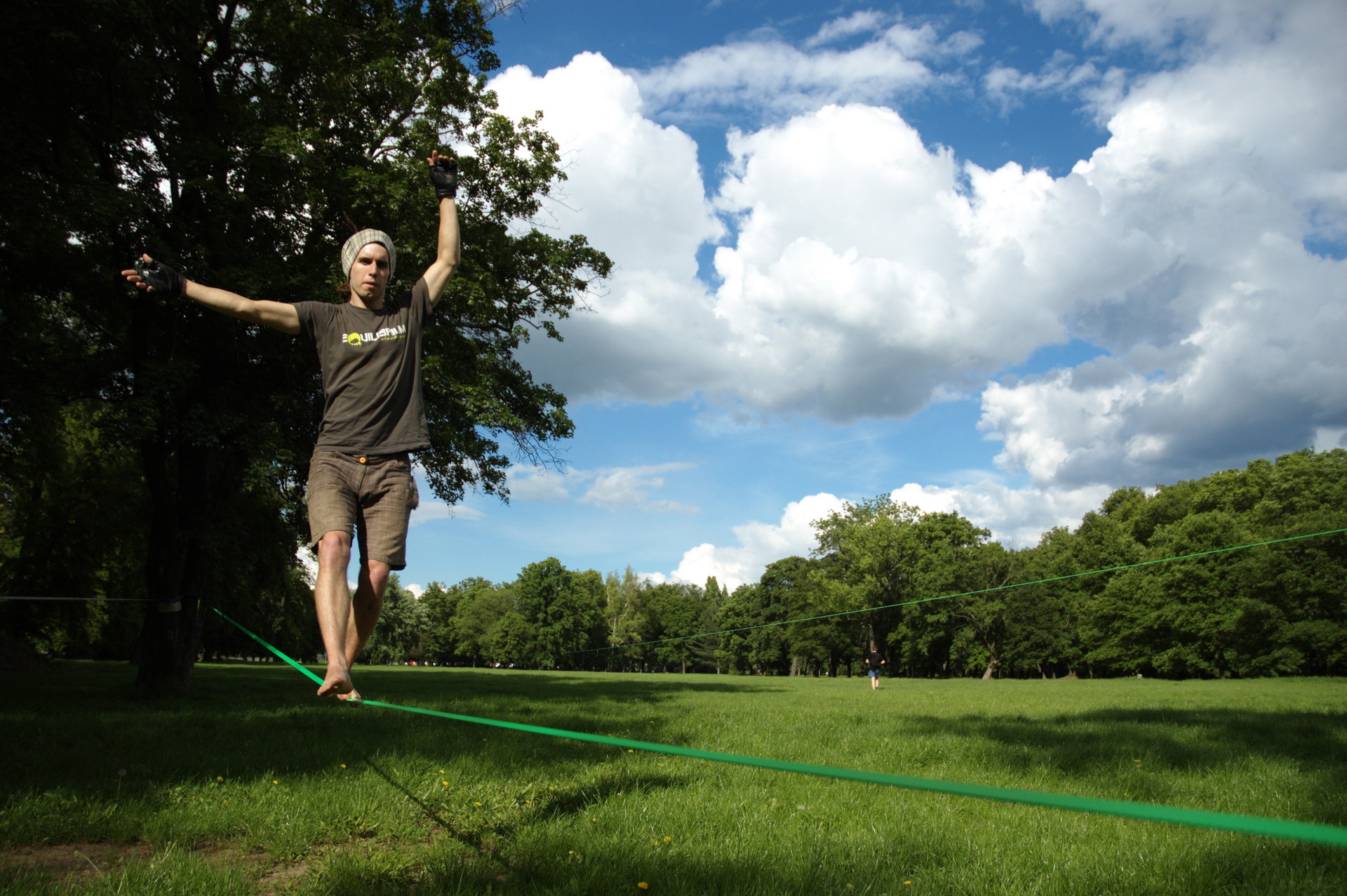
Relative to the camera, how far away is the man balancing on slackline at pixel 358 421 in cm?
411

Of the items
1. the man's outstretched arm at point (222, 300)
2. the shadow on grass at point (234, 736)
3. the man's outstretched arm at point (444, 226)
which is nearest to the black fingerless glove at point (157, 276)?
the man's outstretched arm at point (222, 300)

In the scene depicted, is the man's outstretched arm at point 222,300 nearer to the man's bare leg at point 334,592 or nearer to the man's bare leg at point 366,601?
the man's bare leg at point 334,592

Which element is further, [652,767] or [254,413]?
[254,413]

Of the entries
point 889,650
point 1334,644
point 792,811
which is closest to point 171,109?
point 792,811

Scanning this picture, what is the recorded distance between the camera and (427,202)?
1289cm

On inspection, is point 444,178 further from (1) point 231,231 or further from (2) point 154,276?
(1) point 231,231

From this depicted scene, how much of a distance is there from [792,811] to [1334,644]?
51.9 metres

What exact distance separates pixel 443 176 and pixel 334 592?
2.55m

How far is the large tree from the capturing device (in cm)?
1108

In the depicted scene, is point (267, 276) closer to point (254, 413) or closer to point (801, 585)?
point (254, 413)

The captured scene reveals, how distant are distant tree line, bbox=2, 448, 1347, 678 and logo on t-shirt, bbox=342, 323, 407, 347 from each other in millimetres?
19877

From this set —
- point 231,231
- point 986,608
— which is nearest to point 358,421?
point 231,231

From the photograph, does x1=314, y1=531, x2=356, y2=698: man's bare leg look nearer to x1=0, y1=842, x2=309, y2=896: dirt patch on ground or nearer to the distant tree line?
x1=0, y1=842, x2=309, y2=896: dirt patch on ground

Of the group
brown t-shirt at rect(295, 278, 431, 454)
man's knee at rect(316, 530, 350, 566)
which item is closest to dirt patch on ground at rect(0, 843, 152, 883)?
man's knee at rect(316, 530, 350, 566)
